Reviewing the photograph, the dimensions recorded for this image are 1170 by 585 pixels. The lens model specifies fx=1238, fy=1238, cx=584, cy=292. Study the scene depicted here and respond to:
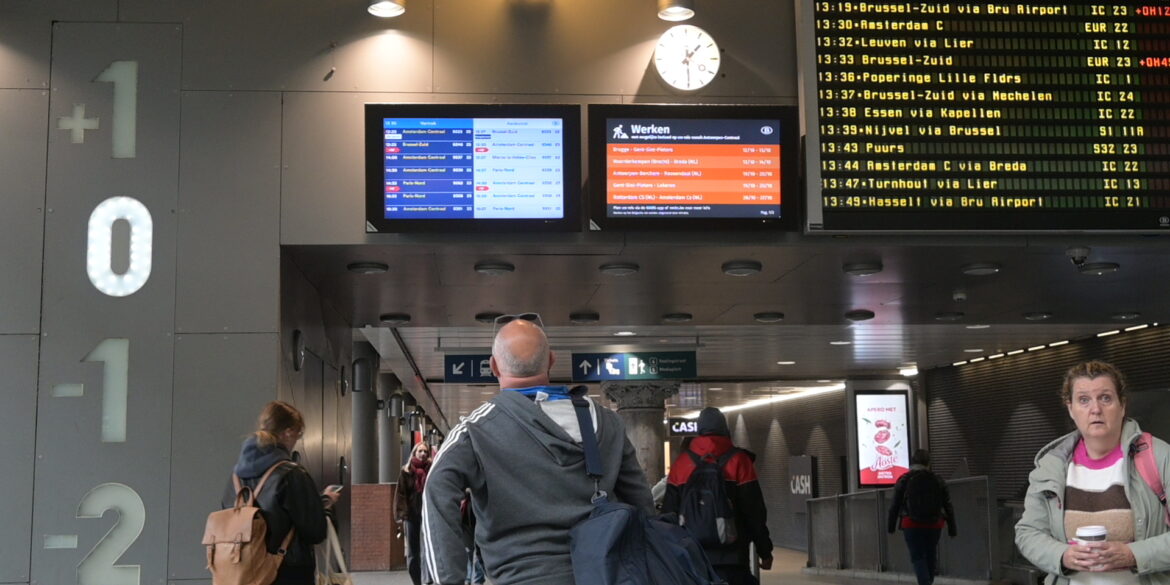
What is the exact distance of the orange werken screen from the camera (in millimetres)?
6875

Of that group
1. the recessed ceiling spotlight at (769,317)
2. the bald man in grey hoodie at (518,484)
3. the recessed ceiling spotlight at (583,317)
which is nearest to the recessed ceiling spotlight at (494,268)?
the recessed ceiling spotlight at (583,317)

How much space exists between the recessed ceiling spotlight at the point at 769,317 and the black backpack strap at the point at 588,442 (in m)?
7.43

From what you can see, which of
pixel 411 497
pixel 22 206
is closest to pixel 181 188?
pixel 22 206

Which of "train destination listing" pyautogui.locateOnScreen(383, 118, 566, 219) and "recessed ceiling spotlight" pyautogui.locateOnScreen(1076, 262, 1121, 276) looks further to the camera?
"recessed ceiling spotlight" pyautogui.locateOnScreen(1076, 262, 1121, 276)

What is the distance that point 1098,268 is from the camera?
8.18m

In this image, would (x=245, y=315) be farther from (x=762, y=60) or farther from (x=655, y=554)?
(x=655, y=554)

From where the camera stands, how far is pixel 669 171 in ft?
22.6

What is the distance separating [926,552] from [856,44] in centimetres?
755

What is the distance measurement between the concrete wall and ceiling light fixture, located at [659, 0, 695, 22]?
0.21m

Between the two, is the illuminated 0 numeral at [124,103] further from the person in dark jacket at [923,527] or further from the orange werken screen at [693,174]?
the person in dark jacket at [923,527]

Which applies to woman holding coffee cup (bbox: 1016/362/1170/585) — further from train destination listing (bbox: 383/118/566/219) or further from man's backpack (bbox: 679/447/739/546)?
train destination listing (bbox: 383/118/566/219)

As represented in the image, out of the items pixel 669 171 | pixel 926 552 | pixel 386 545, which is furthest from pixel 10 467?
pixel 386 545

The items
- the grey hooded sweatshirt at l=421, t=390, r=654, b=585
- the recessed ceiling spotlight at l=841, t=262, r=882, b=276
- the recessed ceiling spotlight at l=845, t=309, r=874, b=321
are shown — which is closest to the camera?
the grey hooded sweatshirt at l=421, t=390, r=654, b=585

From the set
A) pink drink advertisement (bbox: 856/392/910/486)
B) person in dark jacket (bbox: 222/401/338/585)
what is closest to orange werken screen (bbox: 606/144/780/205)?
person in dark jacket (bbox: 222/401/338/585)
